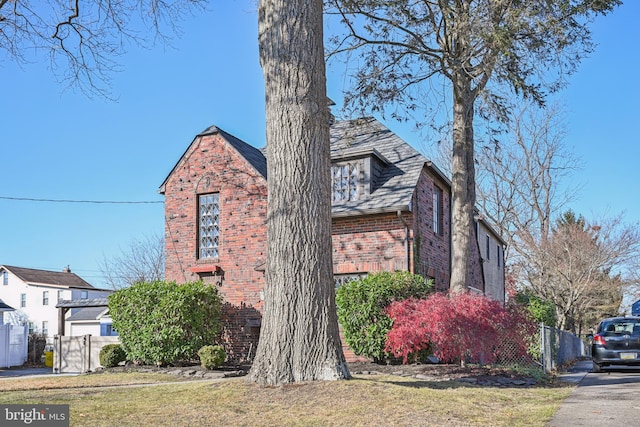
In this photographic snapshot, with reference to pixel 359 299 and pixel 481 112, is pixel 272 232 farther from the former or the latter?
pixel 481 112

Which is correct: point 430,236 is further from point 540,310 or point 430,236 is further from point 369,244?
point 540,310

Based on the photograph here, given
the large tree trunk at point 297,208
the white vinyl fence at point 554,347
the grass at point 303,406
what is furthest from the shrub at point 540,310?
the large tree trunk at point 297,208

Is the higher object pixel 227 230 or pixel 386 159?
pixel 386 159

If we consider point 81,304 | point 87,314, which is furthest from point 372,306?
point 87,314

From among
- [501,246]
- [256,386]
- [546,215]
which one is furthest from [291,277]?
[546,215]

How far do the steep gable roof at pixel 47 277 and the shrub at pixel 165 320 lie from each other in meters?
32.7

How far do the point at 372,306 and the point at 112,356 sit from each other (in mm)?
7407

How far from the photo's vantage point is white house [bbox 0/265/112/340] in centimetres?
4762

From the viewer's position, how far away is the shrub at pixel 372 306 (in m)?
15.2

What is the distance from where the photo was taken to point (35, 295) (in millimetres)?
48562

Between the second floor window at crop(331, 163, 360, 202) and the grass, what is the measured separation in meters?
9.08

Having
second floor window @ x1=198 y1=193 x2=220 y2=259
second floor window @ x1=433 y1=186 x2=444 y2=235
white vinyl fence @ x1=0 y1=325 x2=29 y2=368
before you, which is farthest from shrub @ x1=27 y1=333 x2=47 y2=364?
second floor window @ x1=433 y1=186 x2=444 y2=235

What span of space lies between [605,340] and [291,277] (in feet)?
37.5

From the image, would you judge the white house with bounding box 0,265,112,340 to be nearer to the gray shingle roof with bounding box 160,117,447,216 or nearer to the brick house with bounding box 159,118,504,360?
the brick house with bounding box 159,118,504,360
